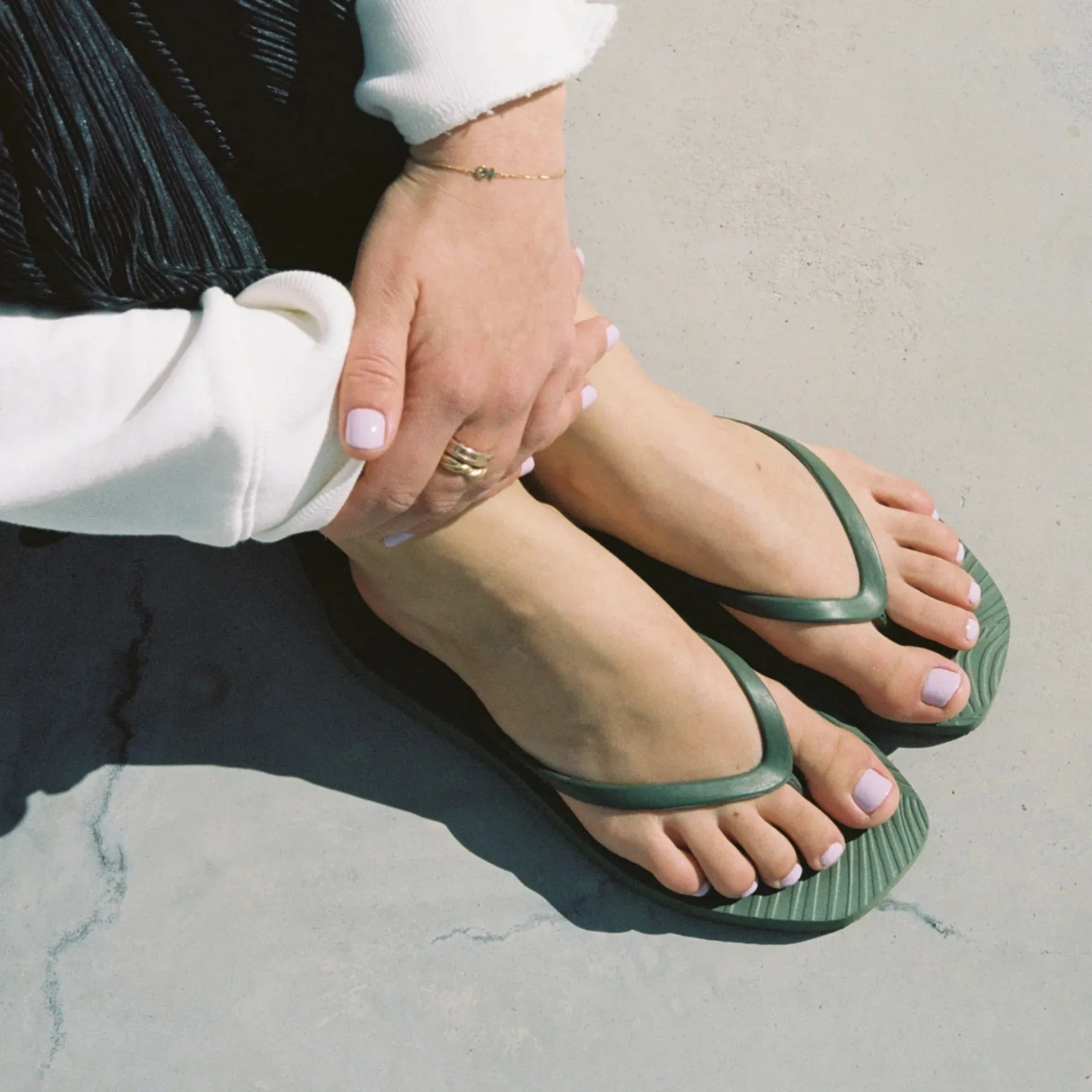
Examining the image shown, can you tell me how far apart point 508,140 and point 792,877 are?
0.70 meters

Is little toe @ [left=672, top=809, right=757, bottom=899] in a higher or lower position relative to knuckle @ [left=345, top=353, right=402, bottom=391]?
lower

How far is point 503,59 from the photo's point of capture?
2.03ft

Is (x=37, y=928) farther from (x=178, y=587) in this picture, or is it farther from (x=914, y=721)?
(x=914, y=721)

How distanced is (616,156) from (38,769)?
0.90 m

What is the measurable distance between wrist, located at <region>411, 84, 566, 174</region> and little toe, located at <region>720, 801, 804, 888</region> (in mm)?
589

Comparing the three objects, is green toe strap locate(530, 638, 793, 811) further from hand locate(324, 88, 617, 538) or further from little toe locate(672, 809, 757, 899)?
hand locate(324, 88, 617, 538)

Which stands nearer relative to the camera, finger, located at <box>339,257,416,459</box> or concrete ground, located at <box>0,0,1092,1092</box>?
finger, located at <box>339,257,416,459</box>

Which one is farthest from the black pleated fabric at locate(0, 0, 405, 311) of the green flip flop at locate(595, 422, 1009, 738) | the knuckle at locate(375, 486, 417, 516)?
the green flip flop at locate(595, 422, 1009, 738)

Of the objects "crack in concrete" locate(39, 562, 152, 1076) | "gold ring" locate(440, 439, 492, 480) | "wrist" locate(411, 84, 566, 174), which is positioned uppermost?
"wrist" locate(411, 84, 566, 174)

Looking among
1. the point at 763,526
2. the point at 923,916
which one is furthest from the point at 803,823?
the point at 763,526

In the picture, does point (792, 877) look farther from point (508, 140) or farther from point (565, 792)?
point (508, 140)

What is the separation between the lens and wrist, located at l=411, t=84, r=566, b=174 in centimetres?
64

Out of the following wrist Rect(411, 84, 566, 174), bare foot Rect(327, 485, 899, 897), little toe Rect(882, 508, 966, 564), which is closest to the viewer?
wrist Rect(411, 84, 566, 174)

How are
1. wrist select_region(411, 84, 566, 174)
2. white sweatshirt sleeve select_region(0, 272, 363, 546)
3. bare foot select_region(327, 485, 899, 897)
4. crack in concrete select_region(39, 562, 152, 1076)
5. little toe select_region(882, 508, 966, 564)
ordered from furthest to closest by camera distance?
little toe select_region(882, 508, 966, 564)
crack in concrete select_region(39, 562, 152, 1076)
bare foot select_region(327, 485, 899, 897)
wrist select_region(411, 84, 566, 174)
white sweatshirt sleeve select_region(0, 272, 363, 546)
